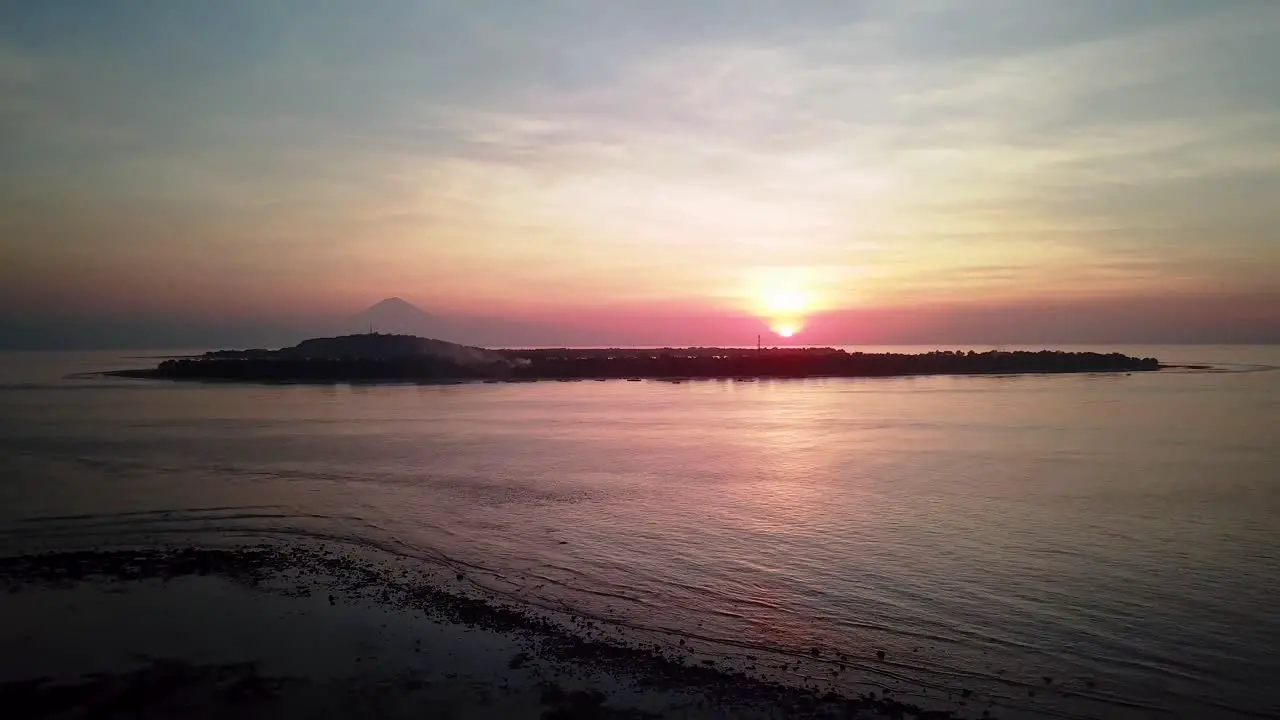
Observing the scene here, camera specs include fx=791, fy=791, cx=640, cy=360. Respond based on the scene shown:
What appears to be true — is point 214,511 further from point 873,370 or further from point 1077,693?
point 873,370

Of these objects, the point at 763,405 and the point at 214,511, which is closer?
the point at 214,511

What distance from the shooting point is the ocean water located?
8.72 meters

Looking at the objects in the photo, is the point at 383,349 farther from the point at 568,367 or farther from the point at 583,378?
the point at 583,378

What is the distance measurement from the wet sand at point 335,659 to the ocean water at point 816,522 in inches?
27.3

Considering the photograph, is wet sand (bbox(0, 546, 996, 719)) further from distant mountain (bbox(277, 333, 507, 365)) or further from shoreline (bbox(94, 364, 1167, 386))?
distant mountain (bbox(277, 333, 507, 365))

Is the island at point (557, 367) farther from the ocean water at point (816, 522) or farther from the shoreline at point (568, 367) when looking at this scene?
the ocean water at point (816, 522)

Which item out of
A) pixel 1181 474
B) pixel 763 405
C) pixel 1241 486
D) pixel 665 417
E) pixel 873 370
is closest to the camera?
pixel 1241 486

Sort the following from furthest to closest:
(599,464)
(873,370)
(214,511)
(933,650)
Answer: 1. (873,370)
2. (599,464)
3. (214,511)
4. (933,650)

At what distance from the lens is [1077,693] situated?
765cm

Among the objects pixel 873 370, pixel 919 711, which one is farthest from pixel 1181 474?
pixel 873 370

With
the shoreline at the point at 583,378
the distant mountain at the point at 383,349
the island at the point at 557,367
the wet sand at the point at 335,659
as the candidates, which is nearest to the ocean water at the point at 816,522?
the wet sand at the point at 335,659

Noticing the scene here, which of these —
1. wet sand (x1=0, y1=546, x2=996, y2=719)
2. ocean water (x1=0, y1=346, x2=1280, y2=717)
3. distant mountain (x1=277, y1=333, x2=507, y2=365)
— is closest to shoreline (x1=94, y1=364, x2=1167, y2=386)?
distant mountain (x1=277, y1=333, x2=507, y2=365)

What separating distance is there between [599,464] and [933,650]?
1459 centimetres

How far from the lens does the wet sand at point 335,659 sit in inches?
293
